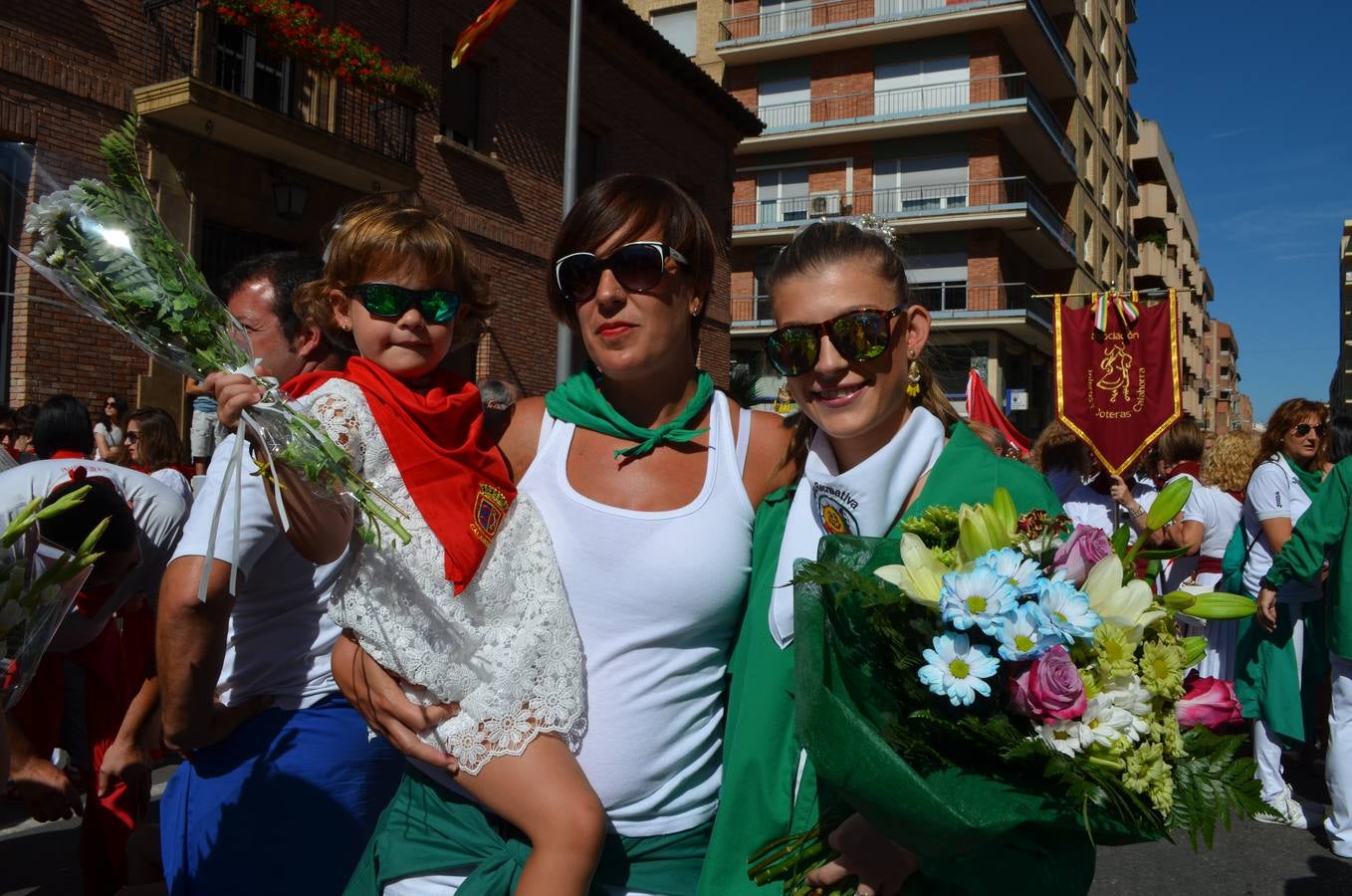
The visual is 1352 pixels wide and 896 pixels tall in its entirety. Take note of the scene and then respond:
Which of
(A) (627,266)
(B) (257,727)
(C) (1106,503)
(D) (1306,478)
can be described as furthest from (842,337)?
(C) (1106,503)

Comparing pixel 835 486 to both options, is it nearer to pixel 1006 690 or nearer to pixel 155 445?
pixel 1006 690

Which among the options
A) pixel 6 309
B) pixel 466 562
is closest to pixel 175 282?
pixel 6 309

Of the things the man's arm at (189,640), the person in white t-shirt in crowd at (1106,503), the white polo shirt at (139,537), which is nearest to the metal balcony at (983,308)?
the person in white t-shirt in crowd at (1106,503)

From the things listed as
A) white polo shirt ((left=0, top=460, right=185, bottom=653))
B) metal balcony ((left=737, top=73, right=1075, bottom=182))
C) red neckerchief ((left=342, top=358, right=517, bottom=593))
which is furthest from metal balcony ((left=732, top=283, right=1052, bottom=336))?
red neckerchief ((left=342, top=358, right=517, bottom=593))

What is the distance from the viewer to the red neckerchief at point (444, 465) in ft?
6.37

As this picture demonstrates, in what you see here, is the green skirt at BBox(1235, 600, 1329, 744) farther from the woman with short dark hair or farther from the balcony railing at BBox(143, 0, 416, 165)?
the balcony railing at BBox(143, 0, 416, 165)

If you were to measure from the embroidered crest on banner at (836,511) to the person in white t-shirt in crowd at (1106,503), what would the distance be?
617 centimetres

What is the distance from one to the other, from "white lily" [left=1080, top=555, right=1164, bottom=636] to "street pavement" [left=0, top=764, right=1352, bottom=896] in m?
3.92

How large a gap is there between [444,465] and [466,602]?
10.8 inches

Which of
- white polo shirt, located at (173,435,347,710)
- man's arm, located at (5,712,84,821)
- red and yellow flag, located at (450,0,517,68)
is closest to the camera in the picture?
white polo shirt, located at (173,435,347,710)

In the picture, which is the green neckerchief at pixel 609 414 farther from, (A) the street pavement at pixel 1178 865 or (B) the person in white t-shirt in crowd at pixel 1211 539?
(B) the person in white t-shirt in crowd at pixel 1211 539

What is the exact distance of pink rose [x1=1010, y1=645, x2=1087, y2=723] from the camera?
1.47m

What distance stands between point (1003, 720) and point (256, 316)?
6.52 feet

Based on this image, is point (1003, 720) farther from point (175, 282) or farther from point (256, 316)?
point (256, 316)
